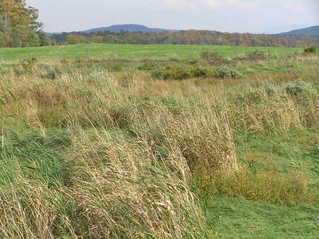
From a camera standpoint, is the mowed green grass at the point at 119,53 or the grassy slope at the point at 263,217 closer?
the grassy slope at the point at 263,217

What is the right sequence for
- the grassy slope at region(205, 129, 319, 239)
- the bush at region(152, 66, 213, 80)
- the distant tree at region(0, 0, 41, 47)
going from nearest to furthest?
the grassy slope at region(205, 129, 319, 239)
the bush at region(152, 66, 213, 80)
the distant tree at region(0, 0, 41, 47)

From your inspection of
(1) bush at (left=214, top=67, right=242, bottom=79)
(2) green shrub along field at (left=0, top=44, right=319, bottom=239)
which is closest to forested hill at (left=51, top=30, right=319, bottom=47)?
(1) bush at (left=214, top=67, right=242, bottom=79)

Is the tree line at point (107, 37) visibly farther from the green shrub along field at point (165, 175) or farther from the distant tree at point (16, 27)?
the green shrub along field at point (165, 175)

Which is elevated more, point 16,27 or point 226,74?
point 16,27

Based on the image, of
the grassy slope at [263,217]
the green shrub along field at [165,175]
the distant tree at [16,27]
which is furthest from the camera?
the distant tree at [16,27]

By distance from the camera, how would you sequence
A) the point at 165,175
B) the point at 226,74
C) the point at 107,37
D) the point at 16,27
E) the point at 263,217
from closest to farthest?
the point at 263,217
the point at 165,175
the point at 226,74
the point at 16,27
the point at 107,37

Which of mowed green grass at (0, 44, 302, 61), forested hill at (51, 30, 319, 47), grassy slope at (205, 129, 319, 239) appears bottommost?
grassy slope at (205, 129, 319, 239)

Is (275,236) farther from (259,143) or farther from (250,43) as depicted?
(250,43)

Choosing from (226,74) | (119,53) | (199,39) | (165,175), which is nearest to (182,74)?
(226,74)

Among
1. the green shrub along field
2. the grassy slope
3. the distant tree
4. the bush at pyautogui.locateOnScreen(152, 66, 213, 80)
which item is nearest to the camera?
the green shrub along field

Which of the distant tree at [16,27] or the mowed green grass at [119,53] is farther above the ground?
the distant tree at [16,27]

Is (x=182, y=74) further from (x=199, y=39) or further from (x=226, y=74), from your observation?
(x=199, y=39)

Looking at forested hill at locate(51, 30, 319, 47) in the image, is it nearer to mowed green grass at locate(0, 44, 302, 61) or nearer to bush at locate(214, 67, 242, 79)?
mowed green grass at locate(0, 44, 302, 61)

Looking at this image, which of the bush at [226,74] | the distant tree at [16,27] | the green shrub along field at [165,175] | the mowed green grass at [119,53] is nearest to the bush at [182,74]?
the bush at [226,74]
